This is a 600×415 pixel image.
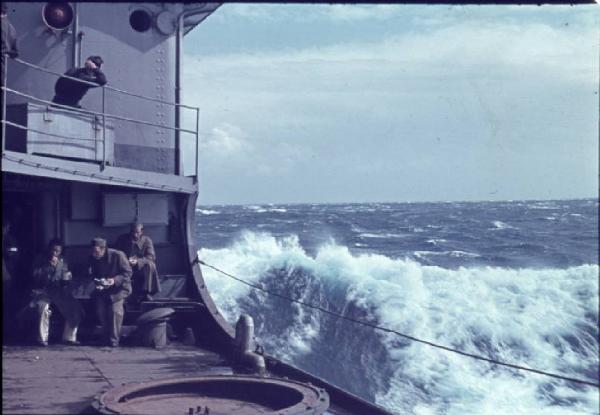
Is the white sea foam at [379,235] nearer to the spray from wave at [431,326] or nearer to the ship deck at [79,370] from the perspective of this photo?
the spray from wave at [431,326]

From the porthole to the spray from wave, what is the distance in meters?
10.4

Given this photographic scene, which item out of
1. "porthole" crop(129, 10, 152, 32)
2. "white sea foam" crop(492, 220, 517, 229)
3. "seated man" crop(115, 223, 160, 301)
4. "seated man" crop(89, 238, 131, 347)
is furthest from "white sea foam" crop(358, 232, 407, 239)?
"seated man" crop(89, 238, 131, 347)

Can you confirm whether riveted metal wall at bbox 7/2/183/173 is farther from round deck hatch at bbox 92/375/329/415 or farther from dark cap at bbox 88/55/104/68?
round deck hatch at bbox 92/375/329/415

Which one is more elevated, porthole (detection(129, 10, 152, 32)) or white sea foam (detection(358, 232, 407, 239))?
porthole (detection(129, 10, 152, 32))

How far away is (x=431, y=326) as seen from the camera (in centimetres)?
2486

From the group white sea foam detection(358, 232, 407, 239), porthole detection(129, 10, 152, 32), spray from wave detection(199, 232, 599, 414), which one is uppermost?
porthole detection(129, 10, 152, 32)

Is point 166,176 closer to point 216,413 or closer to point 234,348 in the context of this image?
point 234,348

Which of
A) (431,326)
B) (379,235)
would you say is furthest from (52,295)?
(379,235)

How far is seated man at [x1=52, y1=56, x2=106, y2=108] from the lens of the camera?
33.9 ft

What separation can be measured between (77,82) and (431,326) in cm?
1707

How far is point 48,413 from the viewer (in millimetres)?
7023

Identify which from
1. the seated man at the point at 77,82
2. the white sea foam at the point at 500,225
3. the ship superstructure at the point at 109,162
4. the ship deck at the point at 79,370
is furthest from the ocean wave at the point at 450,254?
the seated man at the point at 77,82

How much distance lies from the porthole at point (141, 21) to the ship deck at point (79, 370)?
4.88m

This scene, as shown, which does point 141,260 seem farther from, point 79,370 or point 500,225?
point 500,225
